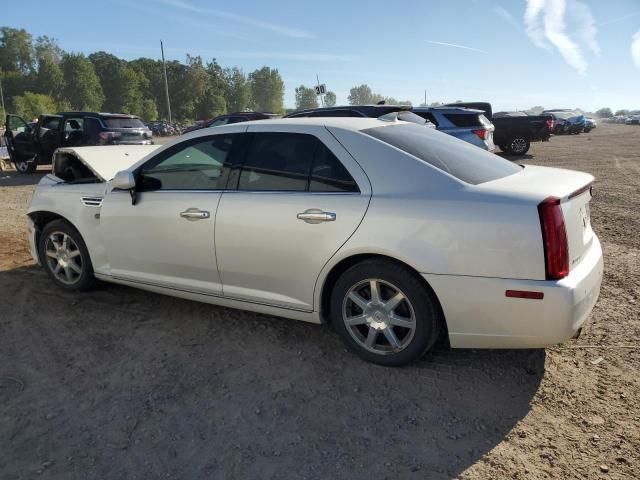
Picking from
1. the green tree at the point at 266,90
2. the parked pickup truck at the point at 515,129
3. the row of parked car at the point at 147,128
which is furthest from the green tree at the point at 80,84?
the parked pickup truck at the point at 515,129

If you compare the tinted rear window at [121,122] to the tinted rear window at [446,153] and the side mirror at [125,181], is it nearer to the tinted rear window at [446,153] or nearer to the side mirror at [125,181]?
Result: the side mirror at [125,181]

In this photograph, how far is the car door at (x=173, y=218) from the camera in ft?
12.0

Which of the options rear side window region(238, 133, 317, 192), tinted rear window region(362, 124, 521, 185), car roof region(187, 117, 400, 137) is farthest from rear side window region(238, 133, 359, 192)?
tinted rear window region(362, 124, 521, 185)

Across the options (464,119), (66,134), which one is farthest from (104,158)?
(66,134)

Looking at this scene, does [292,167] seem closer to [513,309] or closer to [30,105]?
[513,309]

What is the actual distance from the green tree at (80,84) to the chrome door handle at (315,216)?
107 metres

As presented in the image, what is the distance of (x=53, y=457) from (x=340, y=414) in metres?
1.47

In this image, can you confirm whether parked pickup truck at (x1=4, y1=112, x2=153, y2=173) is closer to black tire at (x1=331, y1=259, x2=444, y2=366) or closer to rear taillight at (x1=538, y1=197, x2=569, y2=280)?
black tire at (x1=331, y1=259, x2=444, y2=366)

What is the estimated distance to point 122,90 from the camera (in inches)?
4028

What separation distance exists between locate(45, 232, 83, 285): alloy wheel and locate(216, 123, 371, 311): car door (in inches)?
70.4

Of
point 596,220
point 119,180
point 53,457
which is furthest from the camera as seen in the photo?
point 596,220

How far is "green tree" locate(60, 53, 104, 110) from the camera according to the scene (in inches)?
3809

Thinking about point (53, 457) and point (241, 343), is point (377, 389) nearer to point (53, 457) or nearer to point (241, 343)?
point (241, 343)

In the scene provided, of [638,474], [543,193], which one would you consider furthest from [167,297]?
[638,474]
